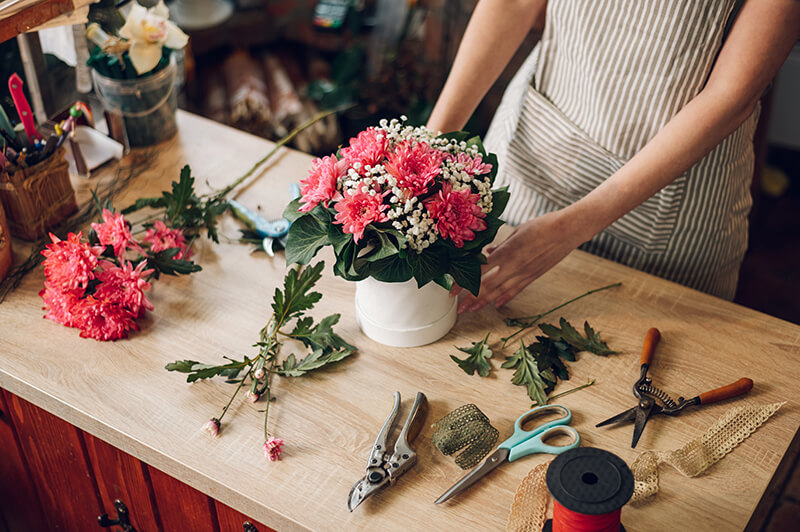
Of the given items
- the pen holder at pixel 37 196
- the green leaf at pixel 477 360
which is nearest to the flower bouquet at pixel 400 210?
the green leaf at pixel 477 360

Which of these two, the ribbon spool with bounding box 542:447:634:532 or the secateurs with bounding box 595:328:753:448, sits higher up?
the ribbon spool with bounding box 542:447:634:532

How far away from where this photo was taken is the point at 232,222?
1.31m

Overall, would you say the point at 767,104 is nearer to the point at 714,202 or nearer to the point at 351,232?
the point at 714,202

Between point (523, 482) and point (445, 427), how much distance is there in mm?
115

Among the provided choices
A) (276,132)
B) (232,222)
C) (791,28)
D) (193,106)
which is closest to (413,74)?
(276,132)

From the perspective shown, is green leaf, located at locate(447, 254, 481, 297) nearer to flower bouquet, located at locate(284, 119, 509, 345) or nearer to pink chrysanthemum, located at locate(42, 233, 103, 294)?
flower bouquet, located at locate(284, 119, 509, 345)

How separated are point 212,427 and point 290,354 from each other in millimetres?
160

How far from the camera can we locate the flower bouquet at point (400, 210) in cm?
90

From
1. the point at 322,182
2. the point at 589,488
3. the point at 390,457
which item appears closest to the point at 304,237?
the point at 322,182

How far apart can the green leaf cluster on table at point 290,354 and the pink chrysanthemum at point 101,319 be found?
0.37 ft

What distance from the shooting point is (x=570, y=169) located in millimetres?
1350

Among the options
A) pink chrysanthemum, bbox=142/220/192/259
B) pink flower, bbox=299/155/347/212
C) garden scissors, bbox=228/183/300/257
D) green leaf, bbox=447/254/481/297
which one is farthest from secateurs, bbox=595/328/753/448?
pink chrysanthemum, bbox=142/220/192/259

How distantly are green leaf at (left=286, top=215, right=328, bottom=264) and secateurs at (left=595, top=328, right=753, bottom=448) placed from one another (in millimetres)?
437

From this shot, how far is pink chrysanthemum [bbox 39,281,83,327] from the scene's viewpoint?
1.07 m
